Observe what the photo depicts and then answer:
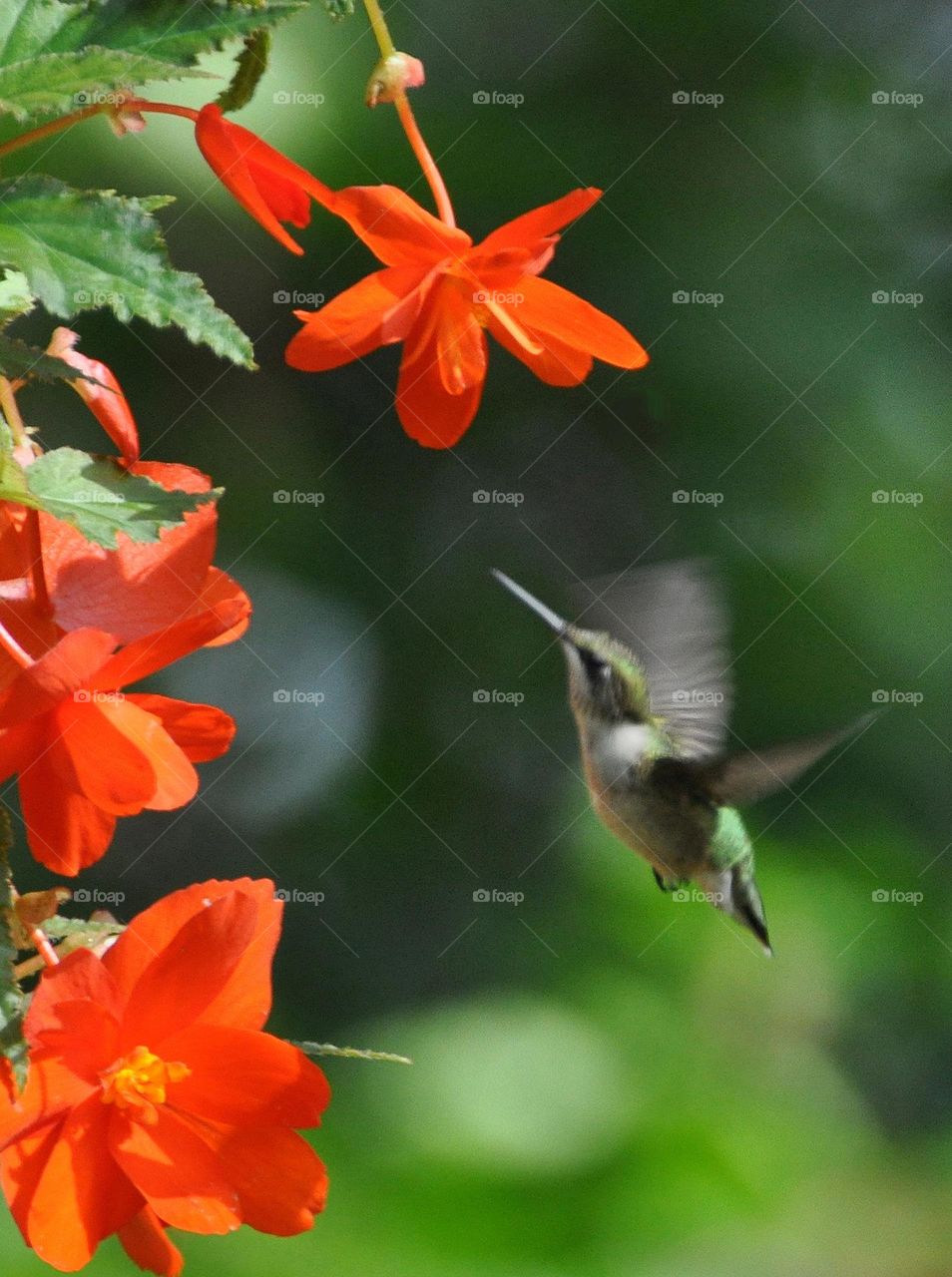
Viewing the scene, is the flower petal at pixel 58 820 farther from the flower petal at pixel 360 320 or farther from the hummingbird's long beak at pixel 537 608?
the hummingbird's long beak at pixel 537 608

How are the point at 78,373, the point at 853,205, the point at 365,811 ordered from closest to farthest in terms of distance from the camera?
the point at 78,373 → the point at 365,811 → the point at 853,205

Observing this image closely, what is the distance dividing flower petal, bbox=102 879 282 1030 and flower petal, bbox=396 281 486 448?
229 millimetres

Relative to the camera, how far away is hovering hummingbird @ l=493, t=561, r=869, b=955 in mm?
955

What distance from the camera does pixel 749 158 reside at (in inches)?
95.7

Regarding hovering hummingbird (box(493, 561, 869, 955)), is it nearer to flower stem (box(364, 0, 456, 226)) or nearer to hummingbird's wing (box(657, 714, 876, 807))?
hummingbird's wing (box(657, 714, 876, 807))

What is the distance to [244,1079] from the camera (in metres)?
0.64

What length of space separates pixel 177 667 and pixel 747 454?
3.14 ft

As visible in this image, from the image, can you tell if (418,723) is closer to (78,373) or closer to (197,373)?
(197,373)

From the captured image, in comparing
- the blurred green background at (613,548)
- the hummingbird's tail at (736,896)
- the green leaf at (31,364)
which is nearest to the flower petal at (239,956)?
the green leaf at (31,364)

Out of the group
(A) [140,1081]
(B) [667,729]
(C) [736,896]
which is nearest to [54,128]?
(A) [140,1081]

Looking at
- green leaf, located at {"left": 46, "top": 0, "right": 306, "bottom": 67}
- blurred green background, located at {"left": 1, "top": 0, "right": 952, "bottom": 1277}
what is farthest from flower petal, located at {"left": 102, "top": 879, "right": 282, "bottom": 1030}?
blurred green background, located at {"left": 1, "top": 0, "right": 952, "bottom": 1277}

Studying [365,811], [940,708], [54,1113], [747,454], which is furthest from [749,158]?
[54,1113]

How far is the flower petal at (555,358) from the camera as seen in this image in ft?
2.39

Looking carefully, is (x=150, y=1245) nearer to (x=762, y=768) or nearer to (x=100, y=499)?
(x=100, y=499)
